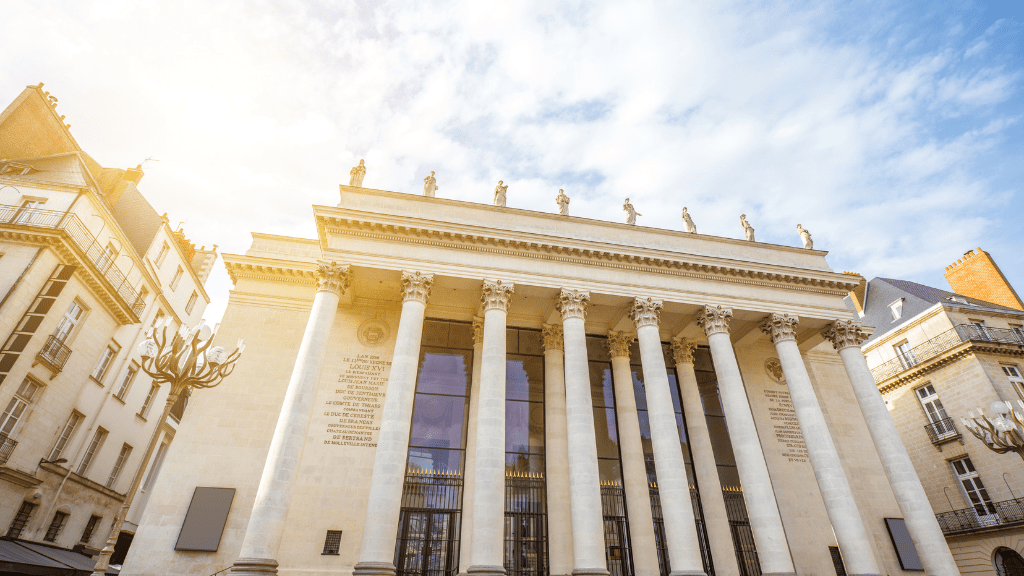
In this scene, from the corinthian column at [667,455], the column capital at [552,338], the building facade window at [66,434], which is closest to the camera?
the corinthian column at [667,455]

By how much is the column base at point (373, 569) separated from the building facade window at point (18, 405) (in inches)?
535

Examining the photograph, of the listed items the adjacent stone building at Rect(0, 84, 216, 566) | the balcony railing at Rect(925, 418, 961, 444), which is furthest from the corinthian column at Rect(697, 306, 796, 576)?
the adjacent stone building at Rect(0, 84, 216, 566)

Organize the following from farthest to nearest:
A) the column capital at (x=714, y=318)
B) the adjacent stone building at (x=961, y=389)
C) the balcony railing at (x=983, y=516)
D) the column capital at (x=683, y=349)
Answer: the adjacent stone building at (x=961, y=389) < the balcony railing at (x=983, y=516) < the column capital at (x=683, y=349) < the column capital at (x=714, y=318)

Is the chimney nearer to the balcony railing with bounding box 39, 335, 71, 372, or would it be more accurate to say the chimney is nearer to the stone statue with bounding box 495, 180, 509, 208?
the stone statue with bounding box 495, 180, 509, 208

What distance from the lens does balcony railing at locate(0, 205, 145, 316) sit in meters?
18.8

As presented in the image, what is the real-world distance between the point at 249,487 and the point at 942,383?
30.3 m

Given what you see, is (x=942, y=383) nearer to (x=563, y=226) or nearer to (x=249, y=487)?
(x=563, y=226)

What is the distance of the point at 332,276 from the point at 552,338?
7949 mm

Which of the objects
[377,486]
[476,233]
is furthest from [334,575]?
[476,233]

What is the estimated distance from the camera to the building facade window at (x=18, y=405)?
1706 centimetres

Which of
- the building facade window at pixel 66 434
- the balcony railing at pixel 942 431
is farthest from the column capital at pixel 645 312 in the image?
the building facade window at pixel 66 434

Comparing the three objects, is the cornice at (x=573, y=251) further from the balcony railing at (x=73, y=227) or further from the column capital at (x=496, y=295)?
the balcony railing at (x=73, y=227)

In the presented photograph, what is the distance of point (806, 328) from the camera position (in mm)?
20234

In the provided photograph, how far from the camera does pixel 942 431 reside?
2491cm
